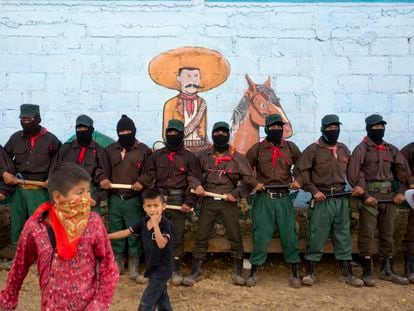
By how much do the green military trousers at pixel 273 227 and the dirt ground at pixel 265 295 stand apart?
13.9 inches

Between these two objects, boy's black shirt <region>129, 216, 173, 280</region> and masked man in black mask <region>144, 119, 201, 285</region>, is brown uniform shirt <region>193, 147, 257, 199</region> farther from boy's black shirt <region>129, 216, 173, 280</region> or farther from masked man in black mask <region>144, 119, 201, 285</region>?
boy's black shirt <region>129, 216, 173, 280</region>

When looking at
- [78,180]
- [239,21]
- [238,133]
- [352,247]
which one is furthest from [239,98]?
[78,180]

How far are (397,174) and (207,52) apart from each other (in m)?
2.87

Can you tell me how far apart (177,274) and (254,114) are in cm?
232

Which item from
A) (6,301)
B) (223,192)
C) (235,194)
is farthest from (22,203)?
(6,301)

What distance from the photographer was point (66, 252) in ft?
7.82

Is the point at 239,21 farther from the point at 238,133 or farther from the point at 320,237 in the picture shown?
the point at 320,237

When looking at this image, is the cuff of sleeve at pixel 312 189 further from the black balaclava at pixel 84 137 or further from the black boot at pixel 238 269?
the black balaclava at pixel 84 137

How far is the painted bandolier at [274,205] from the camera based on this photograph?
5.32 m

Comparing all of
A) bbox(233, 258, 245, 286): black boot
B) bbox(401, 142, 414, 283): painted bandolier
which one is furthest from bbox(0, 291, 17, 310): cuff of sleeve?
bbox(401, 142, 414, 283): painted bandolier

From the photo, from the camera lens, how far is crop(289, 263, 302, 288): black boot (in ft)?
17.1

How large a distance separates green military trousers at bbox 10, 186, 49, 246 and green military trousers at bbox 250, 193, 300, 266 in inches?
101

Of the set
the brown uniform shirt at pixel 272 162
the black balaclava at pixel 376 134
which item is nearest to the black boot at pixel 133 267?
the brown uniform shirt at pixel 272 162

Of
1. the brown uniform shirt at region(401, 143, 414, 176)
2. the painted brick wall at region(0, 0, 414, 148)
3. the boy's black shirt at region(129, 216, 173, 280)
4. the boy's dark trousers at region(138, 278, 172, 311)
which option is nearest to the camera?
the boy's dark trousers at region(138, 278, 172, 311)
